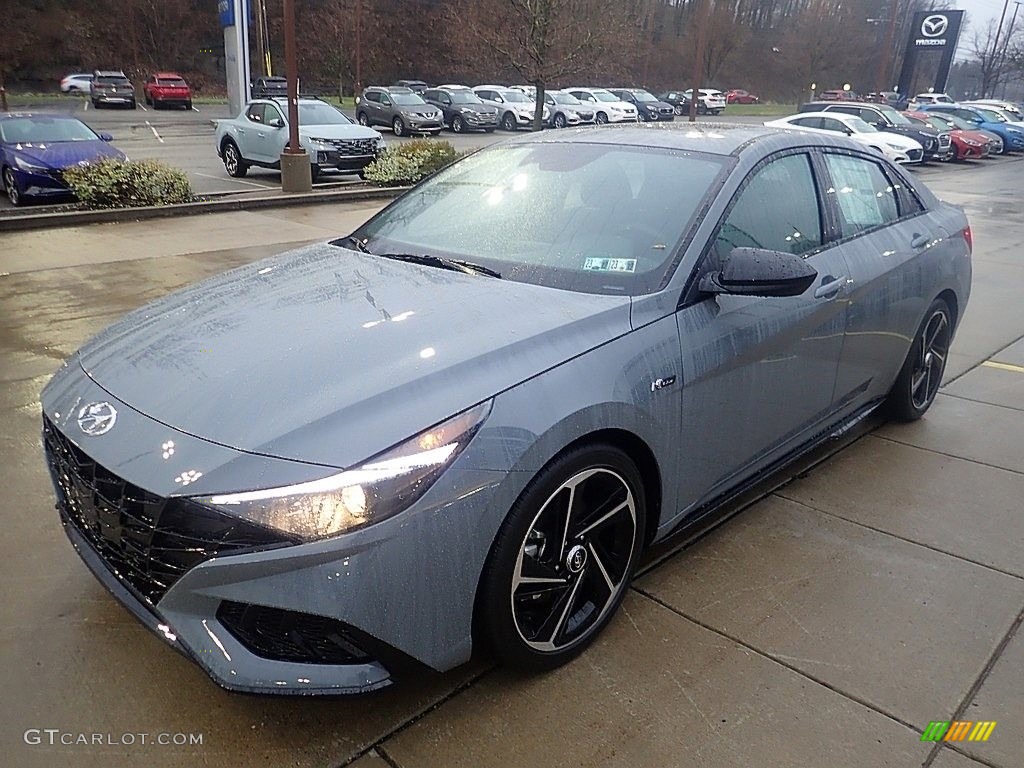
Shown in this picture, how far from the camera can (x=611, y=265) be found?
287cm

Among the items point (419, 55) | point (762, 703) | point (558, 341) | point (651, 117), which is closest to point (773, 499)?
point (762, 703)

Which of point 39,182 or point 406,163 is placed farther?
point 406,163

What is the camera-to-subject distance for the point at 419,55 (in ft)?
204

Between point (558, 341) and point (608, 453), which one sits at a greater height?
point (558, 341)

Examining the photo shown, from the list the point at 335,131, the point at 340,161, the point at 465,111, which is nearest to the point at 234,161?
the point at 335,131

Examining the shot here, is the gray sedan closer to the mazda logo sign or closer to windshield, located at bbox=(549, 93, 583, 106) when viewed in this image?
windshield, located at bbox=(549, 93, 583, 106)

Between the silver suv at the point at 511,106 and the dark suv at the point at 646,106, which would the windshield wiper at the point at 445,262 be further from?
the dark suv at the point at 646,106

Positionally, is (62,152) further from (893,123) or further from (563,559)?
(893,123)

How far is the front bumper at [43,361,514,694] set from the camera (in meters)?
1.93

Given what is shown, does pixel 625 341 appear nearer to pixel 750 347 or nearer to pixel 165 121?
pixel 750 347

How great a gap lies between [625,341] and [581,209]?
2.72ft

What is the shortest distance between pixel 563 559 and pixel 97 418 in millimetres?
1392

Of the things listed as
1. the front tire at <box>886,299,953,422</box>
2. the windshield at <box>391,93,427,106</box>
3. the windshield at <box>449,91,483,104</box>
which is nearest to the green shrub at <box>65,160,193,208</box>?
the front tire at <box>886,299,953,422</box>

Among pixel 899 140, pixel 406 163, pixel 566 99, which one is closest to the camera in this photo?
pixel 406 163
